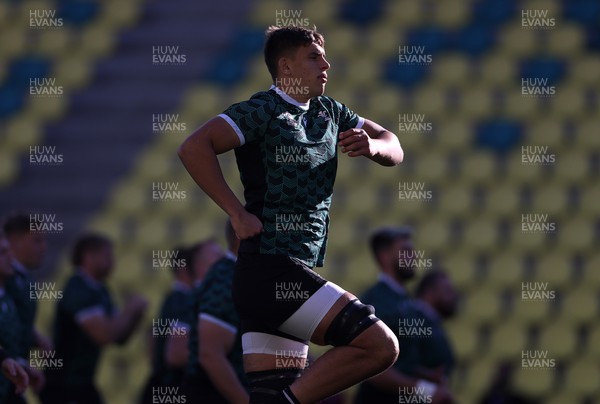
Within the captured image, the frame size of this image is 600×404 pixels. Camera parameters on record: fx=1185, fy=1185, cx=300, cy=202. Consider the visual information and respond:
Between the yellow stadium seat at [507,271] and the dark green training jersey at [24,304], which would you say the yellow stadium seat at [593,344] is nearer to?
the yellow stadium seat at [507,271]

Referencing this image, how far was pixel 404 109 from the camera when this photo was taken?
1090 cm

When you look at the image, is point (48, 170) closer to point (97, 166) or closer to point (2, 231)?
point (97, 166)

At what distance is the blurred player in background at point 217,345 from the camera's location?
584 centimetres

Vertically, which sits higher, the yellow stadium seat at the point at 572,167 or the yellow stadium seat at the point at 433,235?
the yellow stadium seat at the point at 572,167

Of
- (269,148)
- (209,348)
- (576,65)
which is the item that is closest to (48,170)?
(576,65)

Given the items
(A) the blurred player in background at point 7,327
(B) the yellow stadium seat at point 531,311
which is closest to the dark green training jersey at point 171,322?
(A) the blurred player in background at point 7,327

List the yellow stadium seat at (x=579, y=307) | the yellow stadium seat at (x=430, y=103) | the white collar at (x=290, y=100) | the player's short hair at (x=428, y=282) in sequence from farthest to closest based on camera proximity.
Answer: the yellow stadium seat at (x=430, y=103)
the yellow stadium seat at (x=579, y=307)
the player's short hair at (x=428, y=282)
the white collar at (x=290, y=100)

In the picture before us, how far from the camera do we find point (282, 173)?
4.34 meters

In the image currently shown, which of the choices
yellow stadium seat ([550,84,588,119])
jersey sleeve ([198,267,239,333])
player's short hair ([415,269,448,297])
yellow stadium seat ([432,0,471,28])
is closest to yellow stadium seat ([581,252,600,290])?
yellow stadium seat ([550,84,588,119])

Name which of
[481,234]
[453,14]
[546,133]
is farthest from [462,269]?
[453,14]

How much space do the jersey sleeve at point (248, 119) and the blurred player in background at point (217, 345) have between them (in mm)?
1819

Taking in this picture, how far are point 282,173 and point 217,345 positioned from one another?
1794 millimetres

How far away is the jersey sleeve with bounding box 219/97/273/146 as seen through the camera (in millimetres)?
4258

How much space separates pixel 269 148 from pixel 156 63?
729 cm
